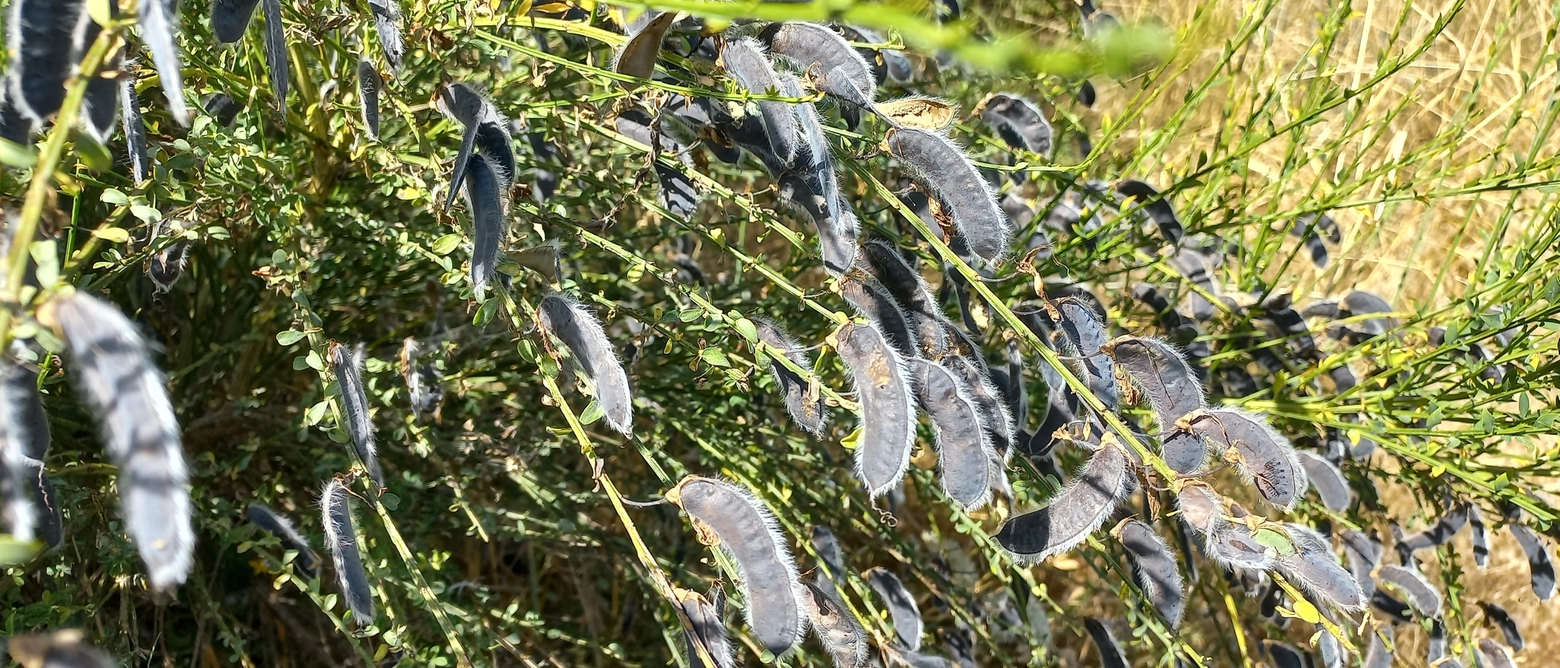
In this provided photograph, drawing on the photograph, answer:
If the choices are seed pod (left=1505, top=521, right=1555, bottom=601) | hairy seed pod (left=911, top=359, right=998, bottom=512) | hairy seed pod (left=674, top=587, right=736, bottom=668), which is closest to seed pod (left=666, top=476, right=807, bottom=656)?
hairy seed pod (left=674, top=587, right=736, bottom=668)

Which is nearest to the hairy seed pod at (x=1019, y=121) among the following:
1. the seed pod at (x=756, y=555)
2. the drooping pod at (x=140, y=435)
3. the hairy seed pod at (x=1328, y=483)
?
the hairy seed pod at (x=1328, y=483)

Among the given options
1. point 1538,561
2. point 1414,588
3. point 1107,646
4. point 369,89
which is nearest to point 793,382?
point 369,89

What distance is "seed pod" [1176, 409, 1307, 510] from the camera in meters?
1.06

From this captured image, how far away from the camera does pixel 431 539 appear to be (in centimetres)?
210

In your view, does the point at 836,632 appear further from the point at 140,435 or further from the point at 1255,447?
the point at 140,435

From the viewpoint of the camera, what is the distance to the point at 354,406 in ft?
3.60

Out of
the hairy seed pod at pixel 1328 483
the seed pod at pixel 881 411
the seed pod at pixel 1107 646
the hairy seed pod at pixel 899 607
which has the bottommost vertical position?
the seed pod at pixel 1107 646

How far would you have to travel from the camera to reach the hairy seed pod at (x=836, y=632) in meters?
1.09

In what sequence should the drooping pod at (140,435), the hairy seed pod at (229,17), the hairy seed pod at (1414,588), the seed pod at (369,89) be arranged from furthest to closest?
the hairy seed pod at (1414,588)
the seed pod at (369,89)
the hairy seed pod at (229,17)
the drooping pod at (140,435)

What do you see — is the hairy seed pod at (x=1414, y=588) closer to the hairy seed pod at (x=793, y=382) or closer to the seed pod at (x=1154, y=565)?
the seed pod at (x=1154, y=565)

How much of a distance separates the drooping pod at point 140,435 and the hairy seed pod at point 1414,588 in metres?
1.78

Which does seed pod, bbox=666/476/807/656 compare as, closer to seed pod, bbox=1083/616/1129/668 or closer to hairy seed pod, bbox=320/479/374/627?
hairy seed pod, bbox=320/479/374/627

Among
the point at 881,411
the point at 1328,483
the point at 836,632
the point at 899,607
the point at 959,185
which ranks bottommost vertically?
the point at 899,607

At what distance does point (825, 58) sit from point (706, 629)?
1.85 feet
